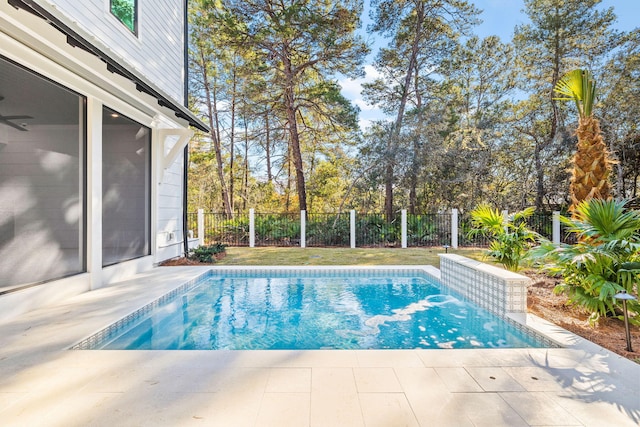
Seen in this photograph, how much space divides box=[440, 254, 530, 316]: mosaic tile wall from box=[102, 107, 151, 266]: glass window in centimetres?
599

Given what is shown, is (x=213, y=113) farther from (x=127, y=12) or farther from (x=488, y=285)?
(x=488, y=285)

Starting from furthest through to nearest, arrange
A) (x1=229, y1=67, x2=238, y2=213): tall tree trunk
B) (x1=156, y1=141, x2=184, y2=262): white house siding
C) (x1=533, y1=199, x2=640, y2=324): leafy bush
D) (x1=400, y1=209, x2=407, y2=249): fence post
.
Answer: (x1=229, y1=67, x2=238, y2=213): tall tree trunk, (x1=400, y1=209, x2=407, y2=249): fence post, (x1=156, y1=141, x2=184, y2=262): white house siding, (x1=533, y1=199, x2=640, y2=324): leafy bush

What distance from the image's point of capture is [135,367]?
2.51 metres

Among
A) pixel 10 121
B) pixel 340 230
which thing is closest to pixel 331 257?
pixel 340 230

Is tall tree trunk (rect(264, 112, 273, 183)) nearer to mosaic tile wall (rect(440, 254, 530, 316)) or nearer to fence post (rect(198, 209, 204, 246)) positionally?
fence post (rect(198, 209, 204, 246))

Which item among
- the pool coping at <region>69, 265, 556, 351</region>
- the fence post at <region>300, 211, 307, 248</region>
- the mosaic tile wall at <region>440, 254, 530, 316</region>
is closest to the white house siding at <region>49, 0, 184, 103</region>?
the pool coping at <region>69, 265, 556, 351</region>

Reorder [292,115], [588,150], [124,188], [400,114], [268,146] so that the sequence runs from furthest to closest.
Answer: [268,146] < [400,114] < [292,115] < [124,188] < [588,150]

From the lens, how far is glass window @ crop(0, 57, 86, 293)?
140 inches

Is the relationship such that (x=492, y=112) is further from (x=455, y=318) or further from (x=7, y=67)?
(x=7, y=67)

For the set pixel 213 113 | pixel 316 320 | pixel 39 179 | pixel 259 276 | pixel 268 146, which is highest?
pixel 213 113

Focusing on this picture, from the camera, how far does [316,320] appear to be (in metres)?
4.44

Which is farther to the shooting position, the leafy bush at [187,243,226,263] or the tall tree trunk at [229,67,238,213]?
the tall tree trunk at [229,67,238,213]

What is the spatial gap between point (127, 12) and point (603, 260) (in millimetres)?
8507

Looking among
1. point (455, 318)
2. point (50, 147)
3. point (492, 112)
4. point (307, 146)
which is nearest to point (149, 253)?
point (50, 147)
